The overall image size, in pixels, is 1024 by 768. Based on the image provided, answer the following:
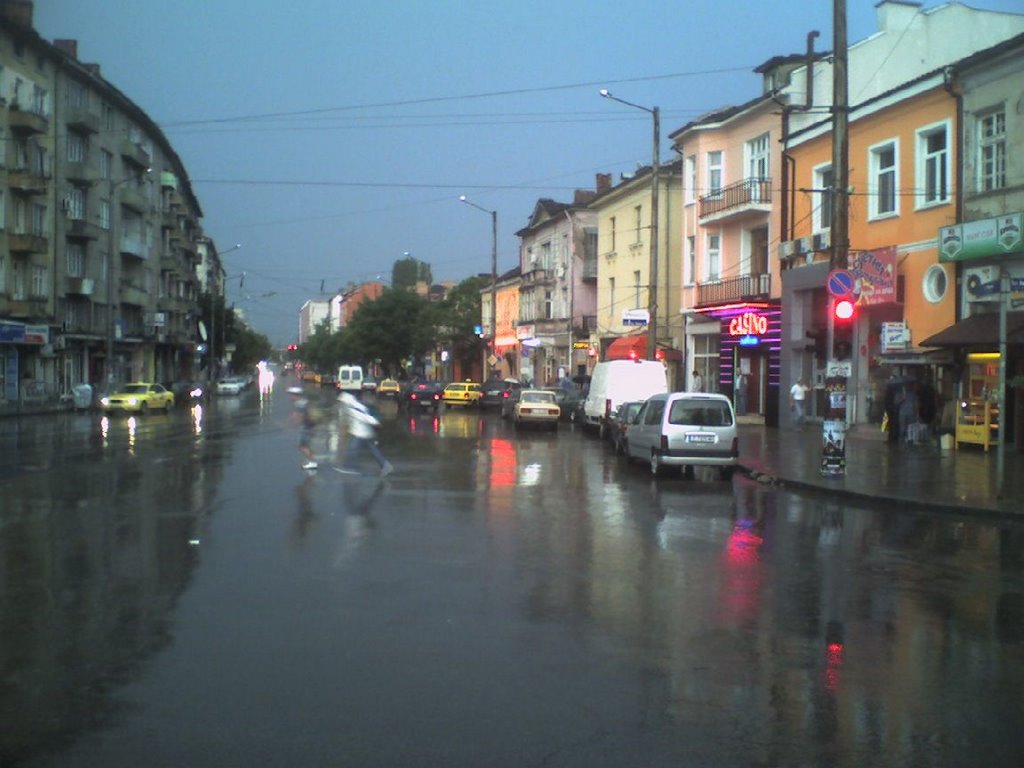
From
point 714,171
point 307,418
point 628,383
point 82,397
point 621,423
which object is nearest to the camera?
point 307,418

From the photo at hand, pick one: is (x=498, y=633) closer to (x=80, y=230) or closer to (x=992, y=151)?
(x=992, y=151)

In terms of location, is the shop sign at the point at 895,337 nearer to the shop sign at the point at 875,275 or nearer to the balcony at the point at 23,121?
the shop sign at the point at 875,275

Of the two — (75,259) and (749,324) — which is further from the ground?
(75,259)

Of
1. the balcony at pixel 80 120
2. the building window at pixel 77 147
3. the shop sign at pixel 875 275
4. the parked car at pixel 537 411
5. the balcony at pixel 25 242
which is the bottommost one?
the parked car at pixel 537 411

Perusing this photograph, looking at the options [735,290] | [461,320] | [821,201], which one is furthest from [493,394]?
[461,320]

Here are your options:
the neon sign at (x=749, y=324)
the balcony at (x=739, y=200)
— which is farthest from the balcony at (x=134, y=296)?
the neon sign at (x=749, y=324)

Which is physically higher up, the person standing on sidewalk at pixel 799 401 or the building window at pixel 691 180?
the building window at pixel 691 180

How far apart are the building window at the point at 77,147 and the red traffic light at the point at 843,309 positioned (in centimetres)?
4897

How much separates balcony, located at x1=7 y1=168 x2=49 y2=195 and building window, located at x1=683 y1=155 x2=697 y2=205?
2961 cm

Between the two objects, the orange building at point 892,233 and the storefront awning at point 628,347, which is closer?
the orange building at point 892,233

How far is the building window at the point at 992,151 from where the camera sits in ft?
82.0

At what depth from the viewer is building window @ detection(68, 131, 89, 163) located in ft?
193

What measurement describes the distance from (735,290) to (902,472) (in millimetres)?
19644

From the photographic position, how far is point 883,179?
3038cm
